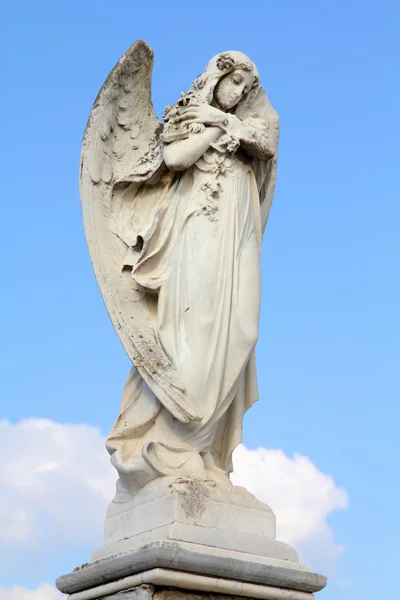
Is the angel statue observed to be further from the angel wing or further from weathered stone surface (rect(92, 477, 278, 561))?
weathered stone surface (rect(92, 477, 278, 561))

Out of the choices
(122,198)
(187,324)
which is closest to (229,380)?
(187,324)

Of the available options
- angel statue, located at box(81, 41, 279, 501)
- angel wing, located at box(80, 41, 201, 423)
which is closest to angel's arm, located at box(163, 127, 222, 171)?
angel statue, located at box(81, 41, 279, 501)

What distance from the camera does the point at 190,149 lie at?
6.89 m

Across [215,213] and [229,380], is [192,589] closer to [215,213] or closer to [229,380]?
[229,380]

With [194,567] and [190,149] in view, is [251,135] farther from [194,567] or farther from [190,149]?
[194,567]

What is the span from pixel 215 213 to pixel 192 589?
103 inches

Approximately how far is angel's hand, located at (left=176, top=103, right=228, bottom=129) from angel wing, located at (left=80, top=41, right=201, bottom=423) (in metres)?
0.35

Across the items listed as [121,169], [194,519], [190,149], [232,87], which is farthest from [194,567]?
[232,87]

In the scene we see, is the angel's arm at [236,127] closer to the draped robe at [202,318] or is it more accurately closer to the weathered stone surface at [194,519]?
→ the draped robe at [202,318]

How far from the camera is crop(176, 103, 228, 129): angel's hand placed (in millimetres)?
6980

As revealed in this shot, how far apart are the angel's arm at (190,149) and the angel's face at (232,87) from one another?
0.42 metres

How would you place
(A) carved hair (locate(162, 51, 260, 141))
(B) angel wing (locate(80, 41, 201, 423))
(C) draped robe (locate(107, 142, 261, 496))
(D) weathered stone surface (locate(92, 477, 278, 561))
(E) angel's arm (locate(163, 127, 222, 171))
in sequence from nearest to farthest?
1. (D) weathered stone surface (locate(92, 477, 278, 561))
2. (C) draped robe (locate(107, 142, 261, 496))
3. (B) angel wing (locate(80, 41, 201, 423))
4. (E) angel's arm (locate(163, 127, 222, 171))
5. (A) carved hair (locate(162, 51, 260, 141))

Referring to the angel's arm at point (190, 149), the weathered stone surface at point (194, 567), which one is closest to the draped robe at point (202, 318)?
the angel's arm at point (190, 149)

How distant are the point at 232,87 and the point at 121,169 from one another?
106 cm
